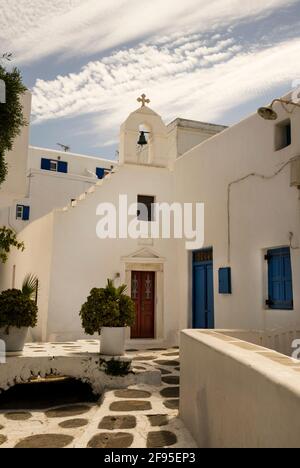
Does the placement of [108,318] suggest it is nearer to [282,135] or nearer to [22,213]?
[282,135]

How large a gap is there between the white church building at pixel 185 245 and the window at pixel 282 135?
3 centimetres

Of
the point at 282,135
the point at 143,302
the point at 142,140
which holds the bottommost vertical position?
the point at 143,302

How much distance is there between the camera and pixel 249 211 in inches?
388

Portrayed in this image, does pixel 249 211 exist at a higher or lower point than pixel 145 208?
lower

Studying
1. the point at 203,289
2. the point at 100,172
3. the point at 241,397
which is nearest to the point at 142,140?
the point at 203,289

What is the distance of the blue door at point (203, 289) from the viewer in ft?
38.5

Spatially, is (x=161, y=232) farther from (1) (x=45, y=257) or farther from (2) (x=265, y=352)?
(2) (x=265, y=352)

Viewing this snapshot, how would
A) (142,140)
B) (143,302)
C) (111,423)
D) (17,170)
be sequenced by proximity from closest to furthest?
(111,423) < (17,170) < (143,302) < (142,140)

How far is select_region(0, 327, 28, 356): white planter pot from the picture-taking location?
328 inches

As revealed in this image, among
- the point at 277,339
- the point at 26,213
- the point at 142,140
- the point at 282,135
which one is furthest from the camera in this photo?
the point at 26,213

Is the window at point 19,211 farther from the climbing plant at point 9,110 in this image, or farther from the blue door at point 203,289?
the climbing plant at point 9,110

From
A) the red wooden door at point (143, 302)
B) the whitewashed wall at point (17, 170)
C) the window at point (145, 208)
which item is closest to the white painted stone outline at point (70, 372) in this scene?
the red wooden door at point (143, 302)

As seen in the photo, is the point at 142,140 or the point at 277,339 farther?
the point at 142,140

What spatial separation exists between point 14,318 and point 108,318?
6.41ft
